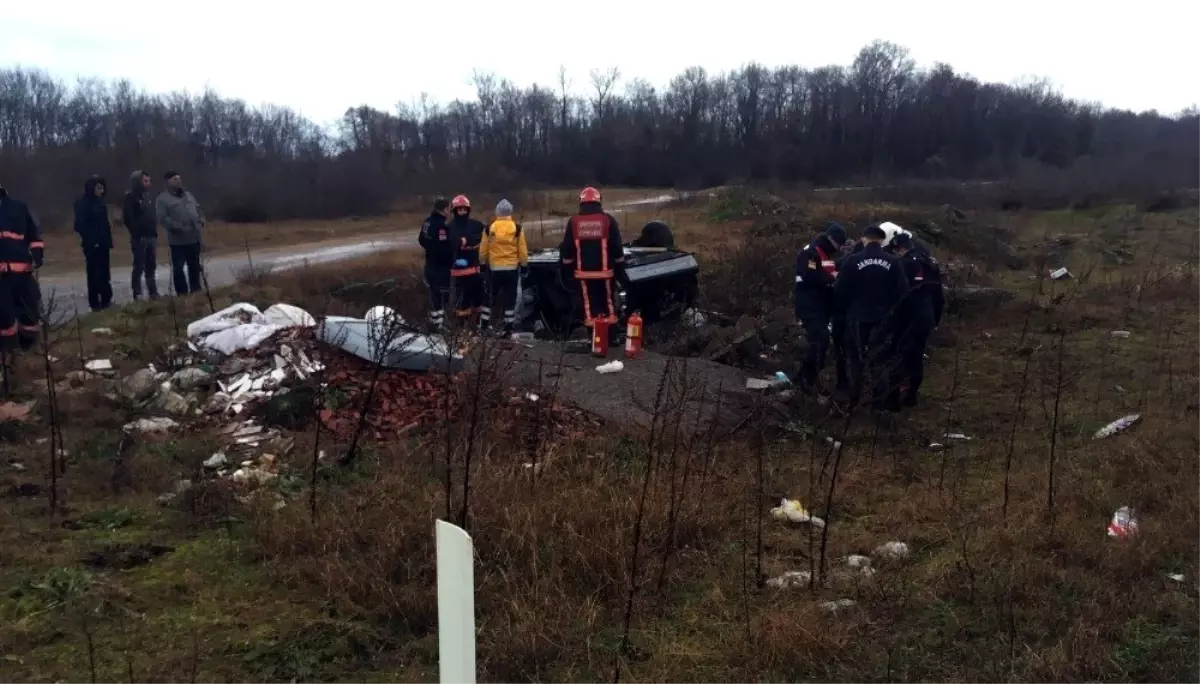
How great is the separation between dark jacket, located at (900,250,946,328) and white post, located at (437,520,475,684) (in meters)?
6.70

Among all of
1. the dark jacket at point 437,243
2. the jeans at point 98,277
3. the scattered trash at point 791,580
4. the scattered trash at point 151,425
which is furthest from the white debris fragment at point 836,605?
the jeans at point 98,277

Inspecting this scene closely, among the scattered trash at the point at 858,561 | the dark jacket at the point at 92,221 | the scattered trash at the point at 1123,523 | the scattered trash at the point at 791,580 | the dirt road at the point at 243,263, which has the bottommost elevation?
the scattered trash at the point at 858,561

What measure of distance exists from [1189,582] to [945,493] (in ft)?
5.61

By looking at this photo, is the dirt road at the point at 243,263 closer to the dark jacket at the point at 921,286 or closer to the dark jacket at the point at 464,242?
the dark jacket at the point at 464,242

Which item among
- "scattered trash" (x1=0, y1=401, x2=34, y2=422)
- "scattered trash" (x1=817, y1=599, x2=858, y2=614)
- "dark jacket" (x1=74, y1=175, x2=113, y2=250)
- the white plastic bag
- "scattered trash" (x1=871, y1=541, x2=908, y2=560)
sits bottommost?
"scattered trash" (x1=871, y1=541, x2=908, y2=560)

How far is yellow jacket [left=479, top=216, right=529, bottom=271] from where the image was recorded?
1047 centimetres

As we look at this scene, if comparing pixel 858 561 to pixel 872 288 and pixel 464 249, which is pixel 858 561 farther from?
pixel 464 249

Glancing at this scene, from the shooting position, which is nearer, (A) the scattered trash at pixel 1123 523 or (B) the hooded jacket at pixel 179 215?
(A) the scattered trash at pixel 1123 523

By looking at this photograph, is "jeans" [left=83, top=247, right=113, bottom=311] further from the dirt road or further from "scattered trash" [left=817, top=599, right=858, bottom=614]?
"scattered trash" [left=817, top=599, right=858, bottom=614]

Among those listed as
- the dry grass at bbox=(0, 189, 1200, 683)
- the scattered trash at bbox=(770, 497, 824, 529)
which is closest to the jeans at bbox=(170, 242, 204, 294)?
the dry grass at bbox=(0, 189, 1200, 683)

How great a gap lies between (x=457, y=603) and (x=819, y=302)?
698 cm

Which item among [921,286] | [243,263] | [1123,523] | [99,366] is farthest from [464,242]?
[243,263]

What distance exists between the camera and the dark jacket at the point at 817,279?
860cm

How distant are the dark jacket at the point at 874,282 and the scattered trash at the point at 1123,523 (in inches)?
120
